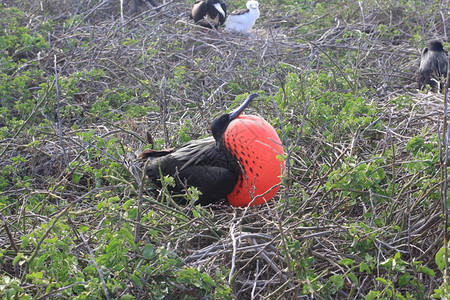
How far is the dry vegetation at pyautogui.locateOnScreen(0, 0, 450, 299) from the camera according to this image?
160 centimetres

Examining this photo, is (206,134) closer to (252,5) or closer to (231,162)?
(231,162)

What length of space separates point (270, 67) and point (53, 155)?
1341 mm

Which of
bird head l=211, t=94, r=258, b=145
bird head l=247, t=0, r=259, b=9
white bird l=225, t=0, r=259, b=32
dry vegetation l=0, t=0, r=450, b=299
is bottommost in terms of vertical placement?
white bird l=225, t=0, r=259, b=32

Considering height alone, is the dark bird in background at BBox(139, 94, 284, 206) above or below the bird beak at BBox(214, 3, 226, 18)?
above

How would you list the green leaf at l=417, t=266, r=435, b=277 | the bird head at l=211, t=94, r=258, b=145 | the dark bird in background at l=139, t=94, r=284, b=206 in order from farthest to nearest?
the bird head at l=211, t=94, r=258, b=145 < the dark bird in background at l=139, t=94, r=284, b=206 < the green leaf at l=417, t=266, r=435, b=277

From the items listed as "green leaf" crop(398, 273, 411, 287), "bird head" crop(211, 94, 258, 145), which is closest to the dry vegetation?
"green leaf" crop(398, 273, 411, 287)

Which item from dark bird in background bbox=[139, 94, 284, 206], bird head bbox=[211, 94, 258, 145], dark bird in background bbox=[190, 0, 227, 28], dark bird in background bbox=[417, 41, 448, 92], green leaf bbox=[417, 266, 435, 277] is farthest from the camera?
dark bird in background bbox=[190, 0, 227, 28]

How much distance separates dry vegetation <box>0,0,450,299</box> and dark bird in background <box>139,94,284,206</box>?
76 mm

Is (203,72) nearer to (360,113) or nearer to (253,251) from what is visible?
(360,113)

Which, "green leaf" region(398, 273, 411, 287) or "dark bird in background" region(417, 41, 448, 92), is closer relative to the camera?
"green leaf" region(398, 273, 411, 287)

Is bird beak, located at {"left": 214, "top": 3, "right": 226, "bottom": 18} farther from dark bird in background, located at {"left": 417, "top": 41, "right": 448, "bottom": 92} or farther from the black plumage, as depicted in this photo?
the black plumage

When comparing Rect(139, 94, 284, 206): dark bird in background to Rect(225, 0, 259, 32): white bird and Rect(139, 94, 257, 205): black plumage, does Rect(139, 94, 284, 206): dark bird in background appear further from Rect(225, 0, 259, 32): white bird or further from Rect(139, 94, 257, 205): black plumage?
Rect(225, 0, 259, 32): white bird

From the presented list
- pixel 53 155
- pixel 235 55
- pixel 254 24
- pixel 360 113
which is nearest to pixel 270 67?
pixel 235 55

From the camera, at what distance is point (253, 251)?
1.84m
